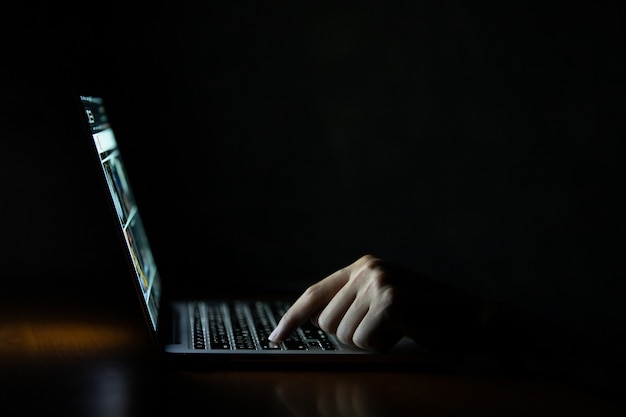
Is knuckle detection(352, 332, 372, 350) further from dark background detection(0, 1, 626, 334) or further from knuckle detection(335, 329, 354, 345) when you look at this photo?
dark background detection(0, 1, 626, 334)

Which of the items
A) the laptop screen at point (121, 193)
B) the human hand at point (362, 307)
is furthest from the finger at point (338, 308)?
the laptop screen at point (121, 193)

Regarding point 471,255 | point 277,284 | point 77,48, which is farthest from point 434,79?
point 77,48

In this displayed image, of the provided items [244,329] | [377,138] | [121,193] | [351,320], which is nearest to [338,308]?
[351,320]

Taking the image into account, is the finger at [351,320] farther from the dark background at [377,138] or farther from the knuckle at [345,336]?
the dark background at [377,138]

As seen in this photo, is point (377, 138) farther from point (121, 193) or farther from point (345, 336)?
point (345, 336)

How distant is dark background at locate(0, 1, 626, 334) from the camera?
166cm

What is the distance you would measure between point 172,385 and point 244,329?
0.85 feet

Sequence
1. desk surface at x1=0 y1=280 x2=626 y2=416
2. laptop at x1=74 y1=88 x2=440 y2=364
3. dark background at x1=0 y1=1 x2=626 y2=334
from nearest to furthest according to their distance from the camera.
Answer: desk surface at x1=0 y1=280 x2=626 y2=416
laptop at x1=74 y1=88 x2=440 y2=364
dark background at x1=0 y1=1 x2=626 y2=334

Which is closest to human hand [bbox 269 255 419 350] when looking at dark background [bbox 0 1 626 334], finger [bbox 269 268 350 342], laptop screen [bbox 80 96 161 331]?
finger [bbox 269 268 350 342]

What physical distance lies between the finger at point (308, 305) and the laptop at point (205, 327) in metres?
0.02

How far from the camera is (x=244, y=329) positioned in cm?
110

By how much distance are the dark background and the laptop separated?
32cm

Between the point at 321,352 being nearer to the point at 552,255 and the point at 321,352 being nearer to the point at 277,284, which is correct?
the point at 277,284

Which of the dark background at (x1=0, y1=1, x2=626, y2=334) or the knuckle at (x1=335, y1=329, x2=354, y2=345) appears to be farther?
the dark background at (x1=0, y1=1, x2=626, y2=334)
